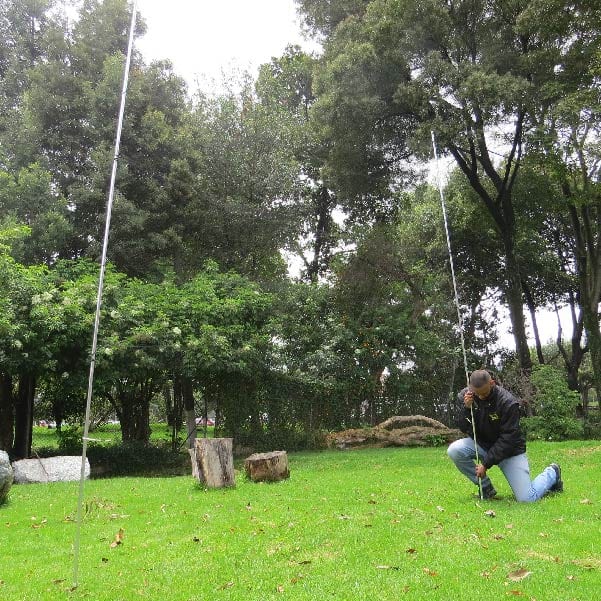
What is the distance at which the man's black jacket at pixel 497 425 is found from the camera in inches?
230

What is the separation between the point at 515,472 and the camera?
5.91 m

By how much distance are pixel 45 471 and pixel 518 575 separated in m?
9.34

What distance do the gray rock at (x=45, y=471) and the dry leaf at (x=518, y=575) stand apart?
29.1ft

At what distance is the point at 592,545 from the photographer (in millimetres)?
4332

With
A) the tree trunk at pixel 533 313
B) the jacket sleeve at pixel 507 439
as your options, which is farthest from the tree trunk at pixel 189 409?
the tree trunk at pixel 533 313

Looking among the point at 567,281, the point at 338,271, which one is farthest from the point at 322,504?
the point at 567,281

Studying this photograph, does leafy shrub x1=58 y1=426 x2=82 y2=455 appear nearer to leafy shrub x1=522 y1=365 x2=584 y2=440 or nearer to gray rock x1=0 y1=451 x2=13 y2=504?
gray rock x1=0 y1=451 x2=13 y2=504

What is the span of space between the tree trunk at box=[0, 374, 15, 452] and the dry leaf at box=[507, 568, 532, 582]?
511 inches

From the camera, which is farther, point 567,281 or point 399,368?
point 567,281

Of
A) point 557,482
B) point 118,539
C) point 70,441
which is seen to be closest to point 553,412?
point 557,482

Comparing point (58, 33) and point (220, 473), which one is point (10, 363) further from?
point (58, 33)

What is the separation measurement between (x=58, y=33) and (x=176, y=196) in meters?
6.59

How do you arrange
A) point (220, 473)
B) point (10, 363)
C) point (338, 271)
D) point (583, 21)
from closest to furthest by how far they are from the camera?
A: point (220, 473)
point (10, 363)
point (583, 21)
point (338, 271)

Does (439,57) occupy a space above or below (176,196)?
above
